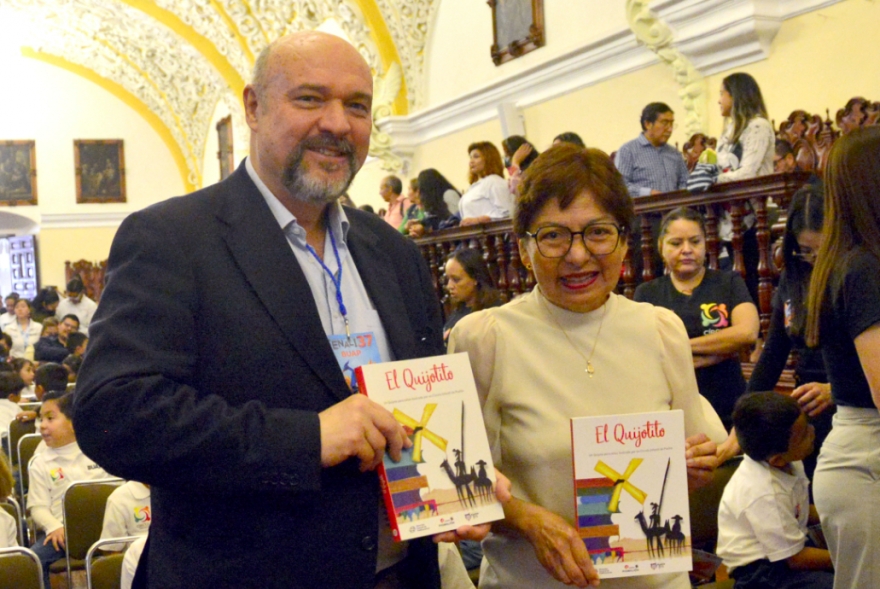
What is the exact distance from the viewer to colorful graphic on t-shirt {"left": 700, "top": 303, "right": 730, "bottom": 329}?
4066mm

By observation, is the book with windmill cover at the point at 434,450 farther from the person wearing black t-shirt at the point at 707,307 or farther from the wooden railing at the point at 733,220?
the wooden railing at the point at 733,220

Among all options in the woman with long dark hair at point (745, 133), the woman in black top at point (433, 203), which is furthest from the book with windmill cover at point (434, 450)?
the woman in black top at point (433, 203)

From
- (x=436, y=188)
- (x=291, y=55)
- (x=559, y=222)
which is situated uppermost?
(x=436, y=188)

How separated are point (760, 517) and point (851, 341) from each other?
0.86 meters

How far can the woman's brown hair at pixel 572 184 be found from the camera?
1957 millimetres

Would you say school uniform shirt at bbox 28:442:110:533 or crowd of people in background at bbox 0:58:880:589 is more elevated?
crowd of people in background at bbox 0:58:880:589

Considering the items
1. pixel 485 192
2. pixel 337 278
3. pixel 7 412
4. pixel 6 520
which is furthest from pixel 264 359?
pixel 485 192

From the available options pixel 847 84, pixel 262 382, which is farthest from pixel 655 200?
pixel 262 382

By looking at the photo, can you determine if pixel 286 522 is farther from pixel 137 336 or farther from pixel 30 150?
pixel 30 150

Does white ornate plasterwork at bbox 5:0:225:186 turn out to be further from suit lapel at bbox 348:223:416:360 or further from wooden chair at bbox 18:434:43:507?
suit lapel at bbox 348:223:416:360

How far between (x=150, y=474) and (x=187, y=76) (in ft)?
68.7

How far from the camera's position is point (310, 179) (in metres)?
1.80

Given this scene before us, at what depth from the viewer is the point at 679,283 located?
4191 millimetres

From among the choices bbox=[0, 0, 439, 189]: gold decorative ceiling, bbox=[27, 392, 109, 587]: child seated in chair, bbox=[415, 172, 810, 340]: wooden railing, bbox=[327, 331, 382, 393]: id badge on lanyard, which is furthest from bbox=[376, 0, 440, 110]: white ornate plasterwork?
bbox=[327, 331, 382, 393]: id badge on lanyard
